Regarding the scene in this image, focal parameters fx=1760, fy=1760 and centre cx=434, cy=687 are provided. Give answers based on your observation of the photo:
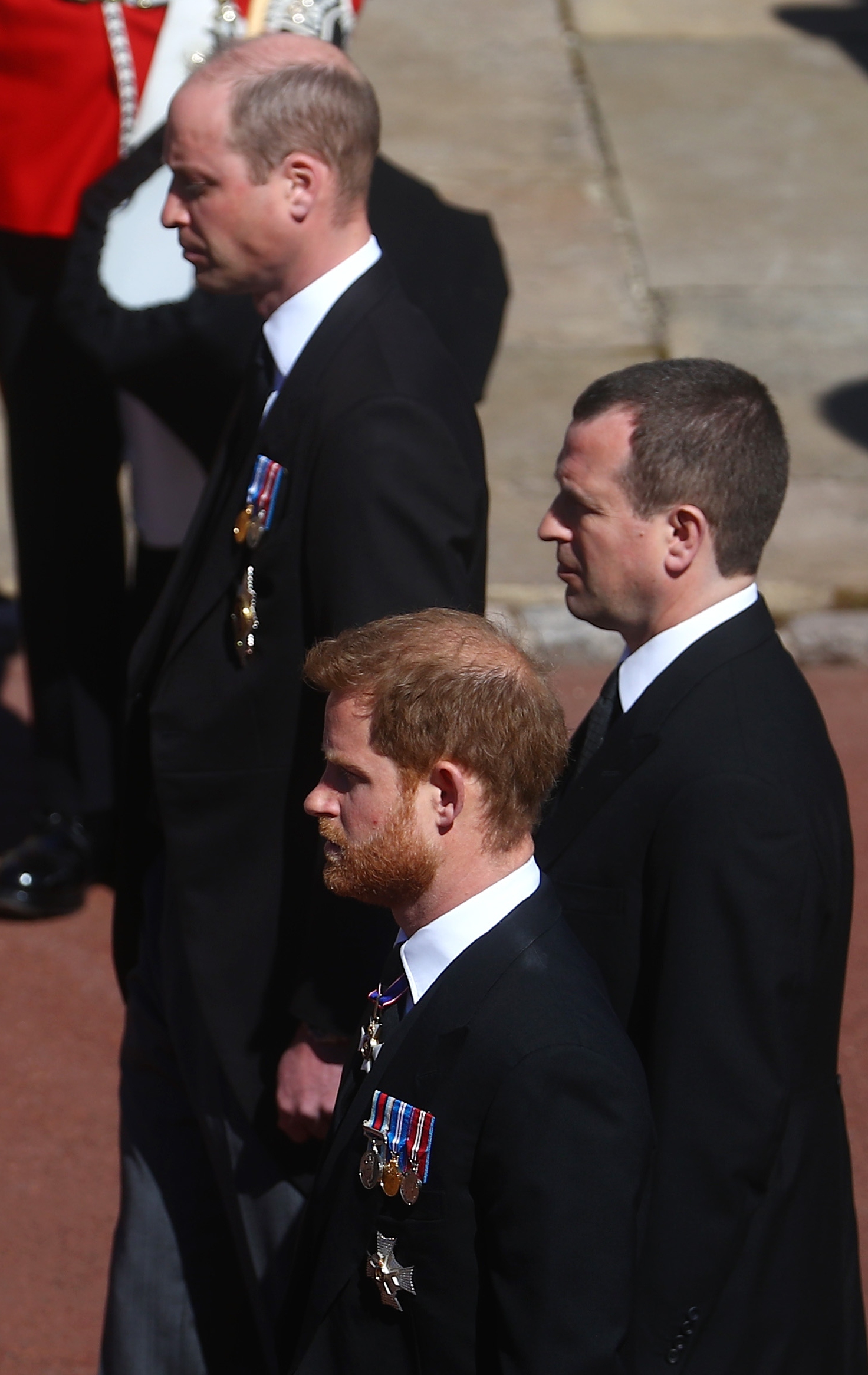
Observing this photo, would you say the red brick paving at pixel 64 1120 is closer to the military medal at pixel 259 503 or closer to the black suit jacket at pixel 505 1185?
the military medal at pixel 259 503

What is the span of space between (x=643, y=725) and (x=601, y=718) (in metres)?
0.18

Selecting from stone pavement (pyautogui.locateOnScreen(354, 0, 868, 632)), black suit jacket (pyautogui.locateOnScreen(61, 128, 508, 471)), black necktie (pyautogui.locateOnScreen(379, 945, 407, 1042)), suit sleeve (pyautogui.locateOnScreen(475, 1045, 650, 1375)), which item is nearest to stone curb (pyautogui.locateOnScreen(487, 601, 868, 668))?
Result: stone pavement (pyautogui.locateOnScreen(354, 0, 868, 632))

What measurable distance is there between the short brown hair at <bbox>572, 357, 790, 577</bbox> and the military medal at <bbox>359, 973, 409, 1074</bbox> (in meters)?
0.65

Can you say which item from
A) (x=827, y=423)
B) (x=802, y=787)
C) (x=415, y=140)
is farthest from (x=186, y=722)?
(x=415, y=140)

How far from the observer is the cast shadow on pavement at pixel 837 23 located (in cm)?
1020

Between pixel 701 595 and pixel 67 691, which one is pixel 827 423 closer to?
pixel 67 691

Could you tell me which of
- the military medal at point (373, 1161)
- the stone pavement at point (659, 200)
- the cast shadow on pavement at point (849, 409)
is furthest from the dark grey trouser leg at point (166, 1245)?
the cast shadow on pavement at point (849, 409)

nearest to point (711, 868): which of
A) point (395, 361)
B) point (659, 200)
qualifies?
point (395, 361)

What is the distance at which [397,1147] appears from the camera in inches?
68.8

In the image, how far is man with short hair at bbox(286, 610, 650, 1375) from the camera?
1.64 metres

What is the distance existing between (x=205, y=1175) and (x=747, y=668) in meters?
1.27

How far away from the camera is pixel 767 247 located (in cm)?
802

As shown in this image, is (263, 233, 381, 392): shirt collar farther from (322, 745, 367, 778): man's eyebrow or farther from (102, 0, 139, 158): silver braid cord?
(102, 0, 139, 158): silver braid cord

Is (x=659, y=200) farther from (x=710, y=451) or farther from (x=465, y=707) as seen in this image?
(x=465, y=707)
